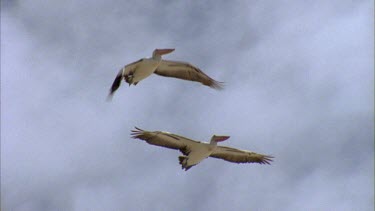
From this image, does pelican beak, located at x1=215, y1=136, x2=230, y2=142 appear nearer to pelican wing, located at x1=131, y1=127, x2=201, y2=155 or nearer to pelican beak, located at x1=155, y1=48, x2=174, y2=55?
pelican wing, located at x1=131, y1=127, x2=201, y2=155

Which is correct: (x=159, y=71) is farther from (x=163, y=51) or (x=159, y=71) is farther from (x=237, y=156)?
(x=237, y=156)

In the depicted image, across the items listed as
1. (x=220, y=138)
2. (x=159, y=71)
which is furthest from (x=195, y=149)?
(x=159, y=71)

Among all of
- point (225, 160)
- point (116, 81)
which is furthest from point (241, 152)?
point (116, 81)

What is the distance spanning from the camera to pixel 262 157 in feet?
126

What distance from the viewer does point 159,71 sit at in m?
37.0

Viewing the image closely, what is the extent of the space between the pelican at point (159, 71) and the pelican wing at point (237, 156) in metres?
2.64

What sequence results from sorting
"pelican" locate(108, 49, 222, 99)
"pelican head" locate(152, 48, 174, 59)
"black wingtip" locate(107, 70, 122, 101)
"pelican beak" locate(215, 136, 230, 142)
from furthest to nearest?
"pelican beak" locate(215, 136, 230, 142) → "pelican head" locate(152, 48, 174, 59) → "pelican" locate(108, 49, 222, 99) → "black wingtip" locate(107, 70, 122, 101)

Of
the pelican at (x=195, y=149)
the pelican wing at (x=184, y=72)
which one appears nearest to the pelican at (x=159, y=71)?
the pelican wing at (x=184, y=72)

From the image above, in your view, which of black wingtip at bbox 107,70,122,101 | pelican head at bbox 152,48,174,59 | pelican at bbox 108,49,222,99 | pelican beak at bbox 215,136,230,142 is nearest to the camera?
black wingtip at bbox 107,70,122,101

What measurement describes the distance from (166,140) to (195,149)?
1190 mm

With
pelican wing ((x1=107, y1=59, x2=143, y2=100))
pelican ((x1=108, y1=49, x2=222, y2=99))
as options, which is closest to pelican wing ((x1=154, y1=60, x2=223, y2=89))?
pelican ((x1=108, y1=49, x2=222, y2=99))

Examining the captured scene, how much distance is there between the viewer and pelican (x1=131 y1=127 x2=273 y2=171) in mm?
36350

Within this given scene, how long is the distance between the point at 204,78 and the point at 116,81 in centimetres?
378

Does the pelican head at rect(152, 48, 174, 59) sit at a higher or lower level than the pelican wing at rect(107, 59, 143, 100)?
higher
